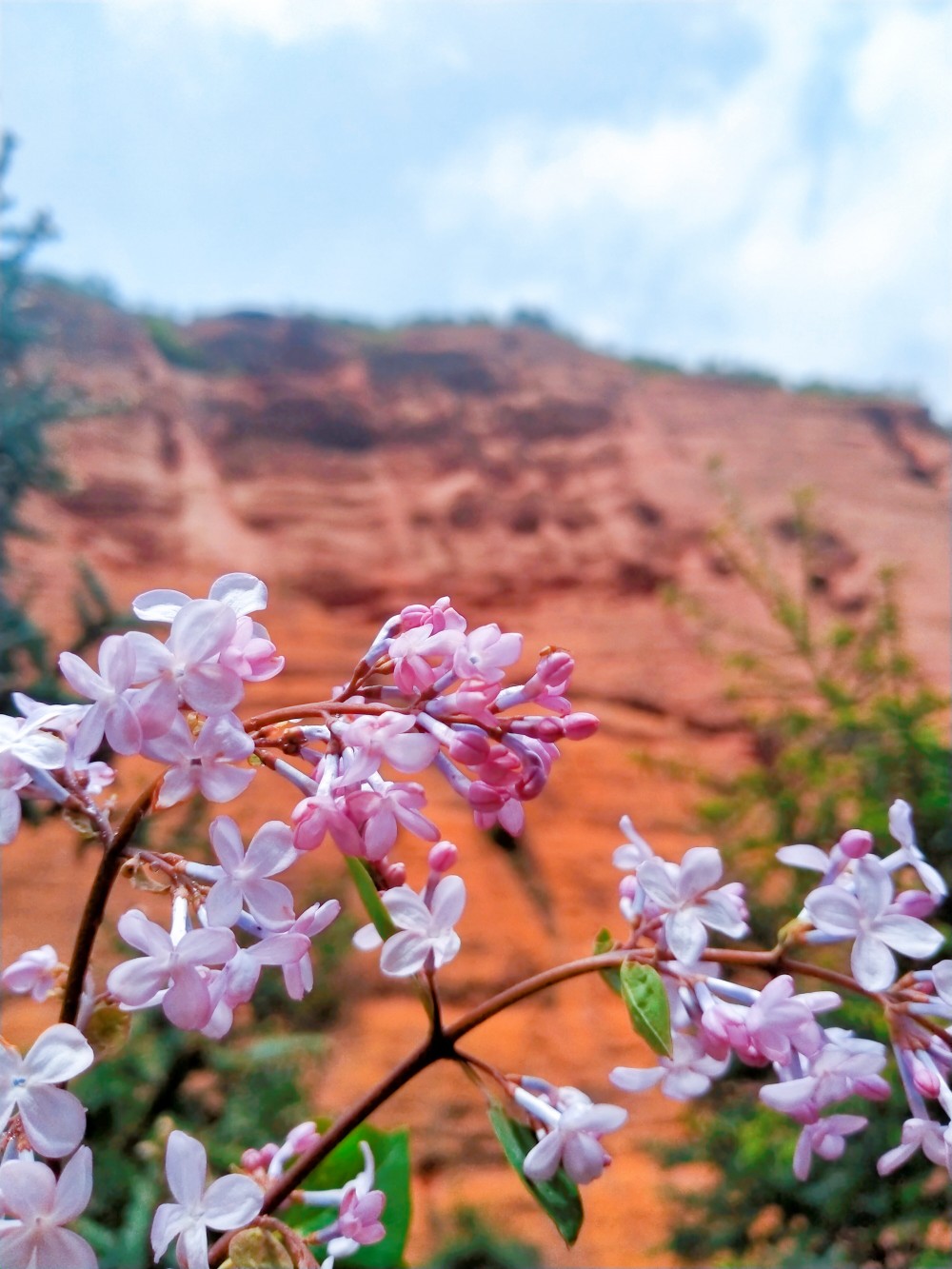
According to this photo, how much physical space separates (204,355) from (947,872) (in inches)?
435

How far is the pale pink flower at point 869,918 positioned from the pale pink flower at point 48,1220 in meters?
0.39

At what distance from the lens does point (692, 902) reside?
0.51 m

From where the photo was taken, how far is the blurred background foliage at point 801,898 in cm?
239

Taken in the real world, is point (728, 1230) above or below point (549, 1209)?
below

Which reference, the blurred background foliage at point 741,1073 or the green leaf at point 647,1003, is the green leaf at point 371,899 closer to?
the green leaf at point 647,1003

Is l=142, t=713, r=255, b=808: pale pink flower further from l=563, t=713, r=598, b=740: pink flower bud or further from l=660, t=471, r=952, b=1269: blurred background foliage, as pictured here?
l=660, t=471, r=952, b=1269: blurred background foliage

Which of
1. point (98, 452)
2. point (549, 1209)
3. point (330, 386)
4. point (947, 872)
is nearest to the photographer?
point (549, 1209)

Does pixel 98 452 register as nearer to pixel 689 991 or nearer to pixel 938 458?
pixel 689 991

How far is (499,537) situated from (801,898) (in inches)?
265

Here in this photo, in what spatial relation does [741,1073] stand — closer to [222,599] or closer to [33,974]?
[33,974]

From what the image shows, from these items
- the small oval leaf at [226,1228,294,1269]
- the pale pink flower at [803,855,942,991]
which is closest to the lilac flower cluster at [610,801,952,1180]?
the pale pink flower at [803,855,942,991]

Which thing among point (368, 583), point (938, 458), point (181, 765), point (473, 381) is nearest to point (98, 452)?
point (368, 583)

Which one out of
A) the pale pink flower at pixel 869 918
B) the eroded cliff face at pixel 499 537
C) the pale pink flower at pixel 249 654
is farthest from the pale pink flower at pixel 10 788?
the eroded cliff face at pixel 499 537

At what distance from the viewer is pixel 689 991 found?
0.54 meters
